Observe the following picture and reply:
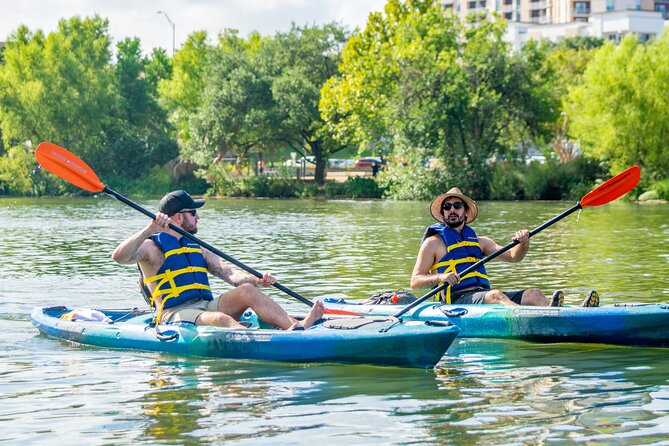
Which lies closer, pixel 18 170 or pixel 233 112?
pixel 233 112

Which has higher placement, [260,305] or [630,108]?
[630,108]

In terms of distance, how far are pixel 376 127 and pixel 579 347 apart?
3389cm

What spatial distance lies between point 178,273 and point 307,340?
1.20 metres

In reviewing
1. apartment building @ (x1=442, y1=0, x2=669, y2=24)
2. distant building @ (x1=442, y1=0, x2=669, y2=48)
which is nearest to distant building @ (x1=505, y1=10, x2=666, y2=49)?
distant building @ (x1=442, y1=0, x2=669, y2=48)

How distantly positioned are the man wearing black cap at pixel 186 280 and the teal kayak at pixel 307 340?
12cm

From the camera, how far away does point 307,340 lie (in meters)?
8.08

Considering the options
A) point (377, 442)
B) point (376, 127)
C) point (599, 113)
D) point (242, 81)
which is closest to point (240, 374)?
point (377, 442)

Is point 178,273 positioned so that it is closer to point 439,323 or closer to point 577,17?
point 439,323

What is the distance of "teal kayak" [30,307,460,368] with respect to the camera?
7.85m

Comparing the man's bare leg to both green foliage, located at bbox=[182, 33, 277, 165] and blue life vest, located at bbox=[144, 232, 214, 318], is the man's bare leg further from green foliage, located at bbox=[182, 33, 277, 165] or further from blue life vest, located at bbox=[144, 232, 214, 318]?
green foliage, located at bbox=[182, 33, 277, 165]

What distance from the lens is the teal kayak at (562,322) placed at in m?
8.73

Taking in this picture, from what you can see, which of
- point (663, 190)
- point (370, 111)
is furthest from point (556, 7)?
point (663, 190)

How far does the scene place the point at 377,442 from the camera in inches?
239

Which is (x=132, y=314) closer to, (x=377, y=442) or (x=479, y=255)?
(x=479, y=255)
